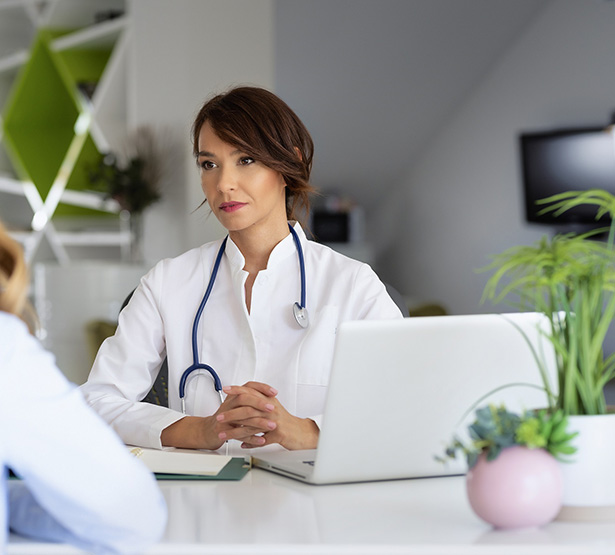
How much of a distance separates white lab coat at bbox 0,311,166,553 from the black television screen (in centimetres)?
483

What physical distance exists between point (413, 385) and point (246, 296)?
0.75m

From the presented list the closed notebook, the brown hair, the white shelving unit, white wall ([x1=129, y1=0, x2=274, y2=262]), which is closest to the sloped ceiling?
white wall ([x1=129, y1=0, x2=274, y2=262])

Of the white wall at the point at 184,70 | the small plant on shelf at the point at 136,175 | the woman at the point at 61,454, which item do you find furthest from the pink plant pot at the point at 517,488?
the small plant on shelf at the point at 136,175

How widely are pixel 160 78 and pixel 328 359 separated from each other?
12.4 ft

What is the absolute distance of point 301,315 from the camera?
1707 millimetres

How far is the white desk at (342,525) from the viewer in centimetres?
86

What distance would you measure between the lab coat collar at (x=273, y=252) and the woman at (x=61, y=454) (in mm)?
941

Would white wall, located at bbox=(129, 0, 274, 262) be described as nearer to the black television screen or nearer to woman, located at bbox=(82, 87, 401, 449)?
the black television screen

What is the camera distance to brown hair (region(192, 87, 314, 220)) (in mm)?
1737

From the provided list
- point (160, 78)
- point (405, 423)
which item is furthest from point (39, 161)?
point (405, 423)

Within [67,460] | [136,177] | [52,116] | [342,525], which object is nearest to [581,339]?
[342,525]

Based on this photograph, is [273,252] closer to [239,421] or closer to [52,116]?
[239,421]

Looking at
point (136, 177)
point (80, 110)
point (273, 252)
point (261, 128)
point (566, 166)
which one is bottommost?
point (273, 252)

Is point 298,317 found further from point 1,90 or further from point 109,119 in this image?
point 1,90
